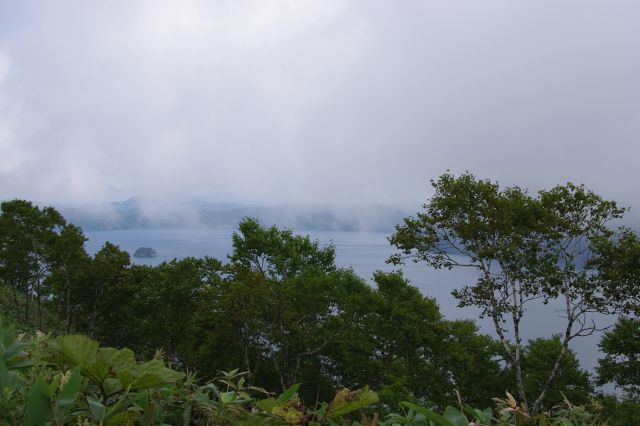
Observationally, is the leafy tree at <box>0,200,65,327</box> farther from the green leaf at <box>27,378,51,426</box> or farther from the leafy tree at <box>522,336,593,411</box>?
the green leaf at <box>27,378,51,426</box>

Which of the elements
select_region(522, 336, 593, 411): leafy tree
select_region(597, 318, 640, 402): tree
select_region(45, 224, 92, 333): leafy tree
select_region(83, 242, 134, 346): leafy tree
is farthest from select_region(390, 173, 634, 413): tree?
select_region(45, 224, 92, 333): leafy tree

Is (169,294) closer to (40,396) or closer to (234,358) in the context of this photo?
(234,358)

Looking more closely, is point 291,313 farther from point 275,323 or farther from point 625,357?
point 625,357

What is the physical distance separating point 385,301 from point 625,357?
10.5 metres

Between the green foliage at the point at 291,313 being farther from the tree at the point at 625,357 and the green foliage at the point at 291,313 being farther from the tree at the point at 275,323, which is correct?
the tree at the point at 625,357

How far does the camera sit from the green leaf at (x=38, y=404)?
1002 mm

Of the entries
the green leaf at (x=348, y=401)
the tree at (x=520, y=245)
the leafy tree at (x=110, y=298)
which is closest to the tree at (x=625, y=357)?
the tree at (x=520, y=245)

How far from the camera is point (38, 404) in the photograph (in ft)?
Result: 3.33


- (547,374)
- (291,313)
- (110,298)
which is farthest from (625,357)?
(110,298)

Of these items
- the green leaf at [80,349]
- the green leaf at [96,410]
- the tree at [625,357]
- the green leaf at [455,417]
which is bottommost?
the tree at [625,357]

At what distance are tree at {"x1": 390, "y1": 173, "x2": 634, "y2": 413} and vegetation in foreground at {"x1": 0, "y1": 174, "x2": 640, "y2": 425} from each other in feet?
0.16

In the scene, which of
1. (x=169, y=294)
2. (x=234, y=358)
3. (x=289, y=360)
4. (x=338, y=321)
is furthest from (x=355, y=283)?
(x=169, y=294)

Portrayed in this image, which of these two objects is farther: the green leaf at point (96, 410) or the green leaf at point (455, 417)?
the green leaf at point (455, 417)

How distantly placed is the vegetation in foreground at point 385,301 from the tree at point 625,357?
0.06m
